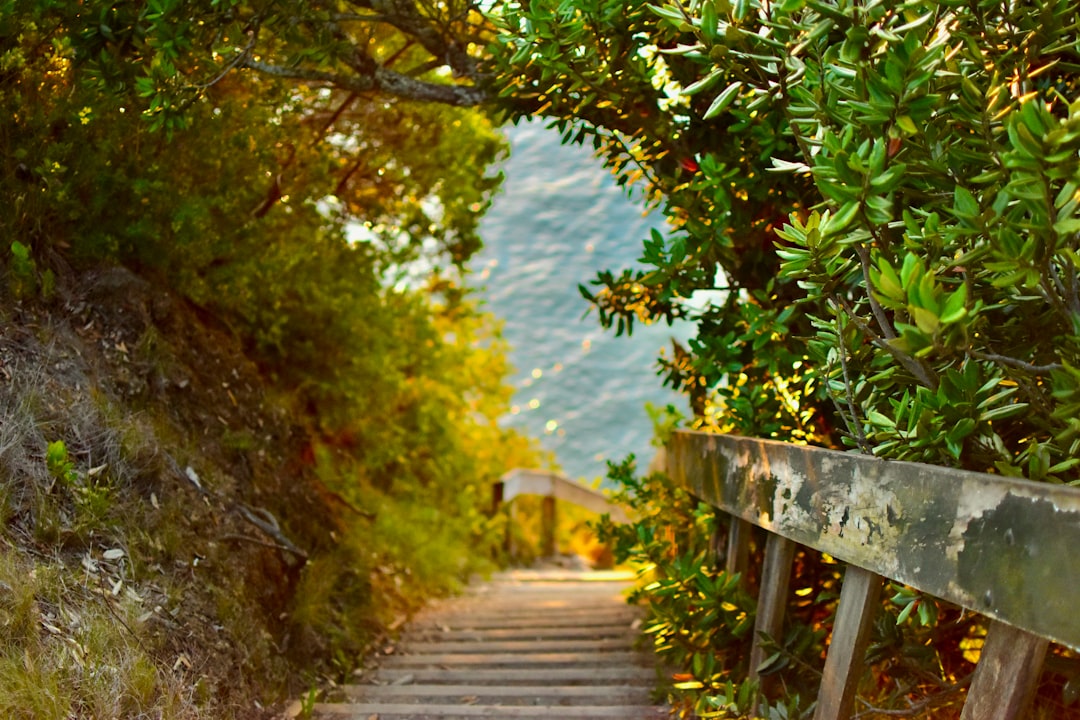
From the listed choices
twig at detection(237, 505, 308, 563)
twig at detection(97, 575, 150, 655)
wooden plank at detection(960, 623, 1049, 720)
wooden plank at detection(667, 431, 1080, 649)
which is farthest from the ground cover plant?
twig at detection(237, 505, 308, 563)

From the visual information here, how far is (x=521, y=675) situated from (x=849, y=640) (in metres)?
2.30

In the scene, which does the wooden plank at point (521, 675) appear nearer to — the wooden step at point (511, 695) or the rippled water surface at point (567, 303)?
the wooden step at point (511, 695)

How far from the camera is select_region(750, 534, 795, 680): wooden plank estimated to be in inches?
115

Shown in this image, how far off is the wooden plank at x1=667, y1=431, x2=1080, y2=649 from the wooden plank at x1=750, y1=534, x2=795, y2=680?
0.53ft

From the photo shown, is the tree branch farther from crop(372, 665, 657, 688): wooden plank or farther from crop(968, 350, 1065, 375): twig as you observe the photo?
crop(968, 350, 1065, 375): twig

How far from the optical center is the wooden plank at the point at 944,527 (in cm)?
157

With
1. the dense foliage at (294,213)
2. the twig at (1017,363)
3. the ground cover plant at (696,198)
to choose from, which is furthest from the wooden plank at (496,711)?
the twig at (1017,363)

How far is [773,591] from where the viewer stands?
2992 mm

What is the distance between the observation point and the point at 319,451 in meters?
6.54

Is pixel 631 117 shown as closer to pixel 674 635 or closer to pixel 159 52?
pixel 159 52

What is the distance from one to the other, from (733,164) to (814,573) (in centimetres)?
147

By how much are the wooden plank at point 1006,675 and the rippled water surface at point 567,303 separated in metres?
25.3

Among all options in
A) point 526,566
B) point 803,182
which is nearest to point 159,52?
point 803,182

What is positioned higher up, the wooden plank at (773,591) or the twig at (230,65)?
the twig at (230,65)
